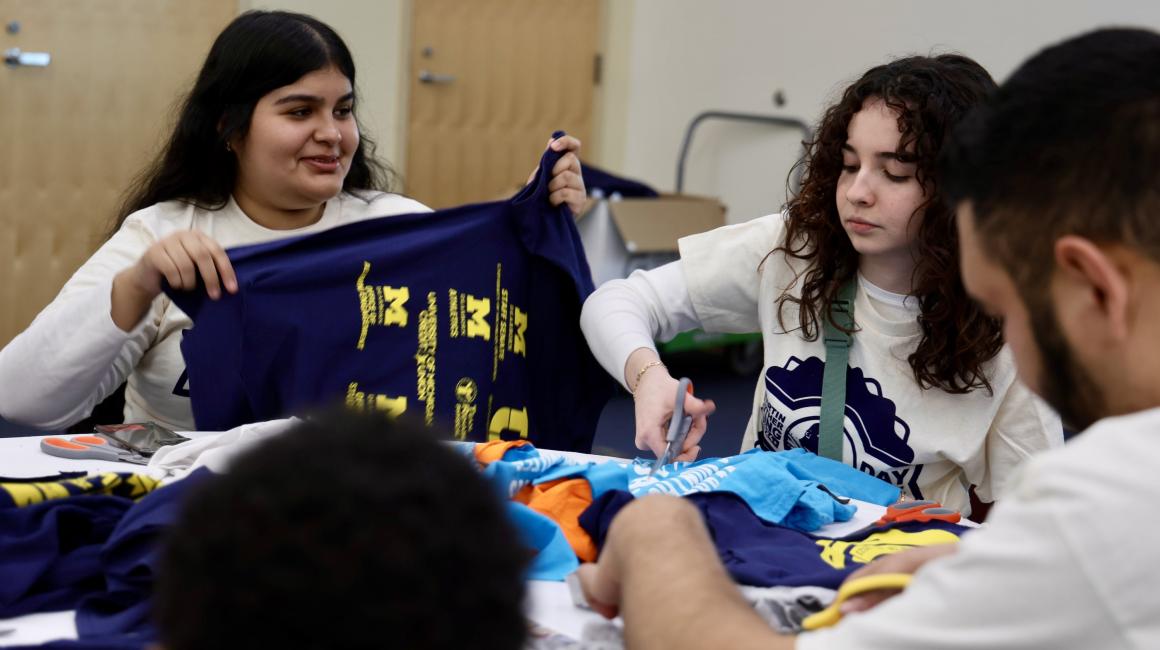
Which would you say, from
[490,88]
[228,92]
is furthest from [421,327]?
[490,88]

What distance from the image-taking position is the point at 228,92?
2.18 meters

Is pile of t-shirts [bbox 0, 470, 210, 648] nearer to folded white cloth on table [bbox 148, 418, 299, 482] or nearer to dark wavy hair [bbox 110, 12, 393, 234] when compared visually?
folded white cloth on table [bbox 148, 418, 299, 482]

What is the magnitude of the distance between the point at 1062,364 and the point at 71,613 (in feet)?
3.12

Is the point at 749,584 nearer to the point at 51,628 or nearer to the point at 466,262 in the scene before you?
the point at 51,628

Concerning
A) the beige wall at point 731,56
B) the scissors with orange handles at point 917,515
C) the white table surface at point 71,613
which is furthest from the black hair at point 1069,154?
the beige wall at point 731,56

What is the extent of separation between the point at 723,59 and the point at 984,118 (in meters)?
5.71

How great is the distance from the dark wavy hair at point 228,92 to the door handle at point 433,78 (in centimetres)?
382

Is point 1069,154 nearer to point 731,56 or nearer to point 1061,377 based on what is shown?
point 1061,377

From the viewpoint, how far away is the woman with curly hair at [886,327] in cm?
184

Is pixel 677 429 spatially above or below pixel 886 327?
below

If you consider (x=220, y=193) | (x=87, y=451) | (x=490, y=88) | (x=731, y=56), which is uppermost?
(x=731, y=56)

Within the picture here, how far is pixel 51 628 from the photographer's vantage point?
1121 millimetres

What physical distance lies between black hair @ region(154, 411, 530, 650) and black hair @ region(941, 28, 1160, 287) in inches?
20.4

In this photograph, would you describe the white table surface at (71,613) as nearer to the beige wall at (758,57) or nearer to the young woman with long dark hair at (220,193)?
the young woman with long dark hair at (220,193)
